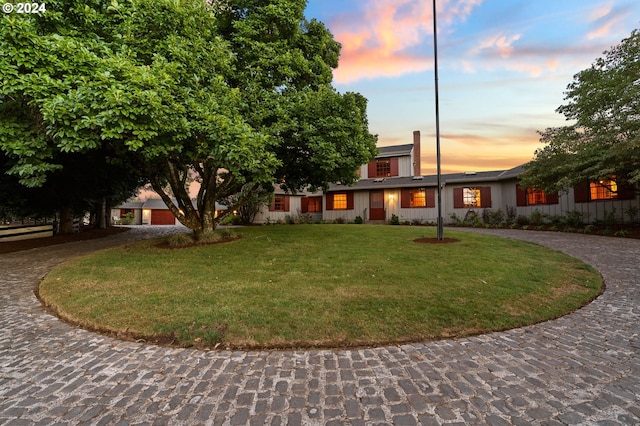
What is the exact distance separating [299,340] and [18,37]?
7.76 meters

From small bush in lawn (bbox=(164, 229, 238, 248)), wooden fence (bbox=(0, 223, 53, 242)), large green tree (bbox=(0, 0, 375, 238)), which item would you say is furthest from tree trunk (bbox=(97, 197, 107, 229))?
small bush in lawn (bbox=(164, 229, 238, 248))

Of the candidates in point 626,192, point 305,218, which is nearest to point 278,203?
point 305,218

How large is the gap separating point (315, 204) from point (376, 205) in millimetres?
5706

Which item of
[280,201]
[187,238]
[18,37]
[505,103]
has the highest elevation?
[505,103]

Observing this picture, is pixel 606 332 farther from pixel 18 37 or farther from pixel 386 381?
pixel 18 37

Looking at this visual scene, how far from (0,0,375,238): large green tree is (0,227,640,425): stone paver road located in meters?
4.08

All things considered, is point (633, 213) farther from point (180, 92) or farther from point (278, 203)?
point (278, 203)

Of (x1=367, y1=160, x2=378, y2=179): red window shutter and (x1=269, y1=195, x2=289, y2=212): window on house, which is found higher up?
(x1=367, y1=160, x2=378, y2=179): red window shutter

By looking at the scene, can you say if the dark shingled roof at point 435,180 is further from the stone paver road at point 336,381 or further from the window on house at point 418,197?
the stone paver road at point 336,381

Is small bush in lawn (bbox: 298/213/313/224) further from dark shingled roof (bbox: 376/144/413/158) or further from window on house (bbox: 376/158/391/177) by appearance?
dark shingled roof (bbox: 376/144/413/158)

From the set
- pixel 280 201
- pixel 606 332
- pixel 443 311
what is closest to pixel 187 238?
pixel 443 311

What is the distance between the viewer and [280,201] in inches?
975

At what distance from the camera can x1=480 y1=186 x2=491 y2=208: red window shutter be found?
19.2 metres

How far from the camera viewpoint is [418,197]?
20.6m
